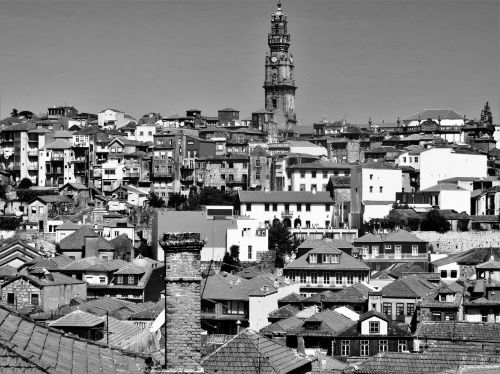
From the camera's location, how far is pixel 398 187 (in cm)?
8094

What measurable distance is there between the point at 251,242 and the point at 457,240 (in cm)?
1152

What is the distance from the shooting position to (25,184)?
307 ft

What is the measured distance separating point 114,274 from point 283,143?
147 ft

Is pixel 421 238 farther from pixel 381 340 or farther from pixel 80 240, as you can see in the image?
pixel 381 340

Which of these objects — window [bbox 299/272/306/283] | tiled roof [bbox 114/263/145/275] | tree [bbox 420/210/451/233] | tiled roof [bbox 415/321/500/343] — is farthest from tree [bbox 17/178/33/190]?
tiled roof [bbox 415/321/500/343]

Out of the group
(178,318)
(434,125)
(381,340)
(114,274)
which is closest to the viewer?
(178,318)

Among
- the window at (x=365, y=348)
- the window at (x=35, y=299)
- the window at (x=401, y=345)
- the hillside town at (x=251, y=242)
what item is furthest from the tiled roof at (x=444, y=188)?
the window at (x=401, y=345)

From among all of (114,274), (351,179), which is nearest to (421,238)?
(351,179)

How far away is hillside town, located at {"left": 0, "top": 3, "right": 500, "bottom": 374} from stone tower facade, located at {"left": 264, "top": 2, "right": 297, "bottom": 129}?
193 millimetres

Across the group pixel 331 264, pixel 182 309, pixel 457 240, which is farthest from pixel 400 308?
pixel 182 309

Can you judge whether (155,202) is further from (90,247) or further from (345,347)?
(345,347)

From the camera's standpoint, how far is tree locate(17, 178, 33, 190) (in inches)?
3647

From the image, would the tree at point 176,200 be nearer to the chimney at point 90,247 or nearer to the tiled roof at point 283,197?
the tiled roof at point 283,197

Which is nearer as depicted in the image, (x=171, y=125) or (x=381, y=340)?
(x=381, y=340)
